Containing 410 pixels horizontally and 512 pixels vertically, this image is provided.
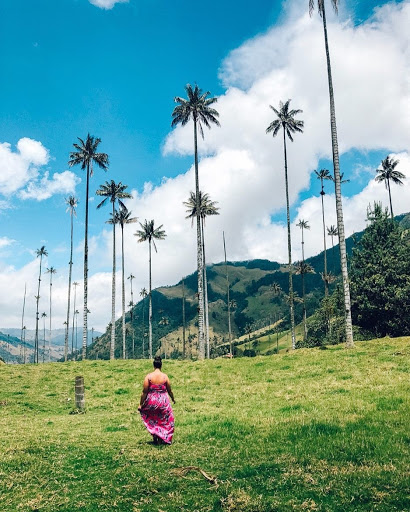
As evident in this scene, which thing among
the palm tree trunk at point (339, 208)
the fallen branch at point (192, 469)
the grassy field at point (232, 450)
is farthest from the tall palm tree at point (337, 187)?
the fallen branch at point (192, 469)

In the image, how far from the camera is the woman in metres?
10.7

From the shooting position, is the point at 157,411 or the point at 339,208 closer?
the point at 157,411

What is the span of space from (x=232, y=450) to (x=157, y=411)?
2450mm

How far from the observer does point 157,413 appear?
10.8m

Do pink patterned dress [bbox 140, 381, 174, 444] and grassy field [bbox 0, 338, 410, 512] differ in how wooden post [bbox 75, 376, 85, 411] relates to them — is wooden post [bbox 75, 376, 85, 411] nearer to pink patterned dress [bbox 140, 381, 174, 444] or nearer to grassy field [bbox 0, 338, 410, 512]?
grassy field [bbox 0, 338, 410, 512]

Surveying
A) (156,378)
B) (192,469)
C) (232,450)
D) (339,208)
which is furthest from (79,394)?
(339,208)

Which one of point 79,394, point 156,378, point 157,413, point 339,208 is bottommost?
point 79,394

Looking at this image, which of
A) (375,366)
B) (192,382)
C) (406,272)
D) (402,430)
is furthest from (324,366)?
(406,272)

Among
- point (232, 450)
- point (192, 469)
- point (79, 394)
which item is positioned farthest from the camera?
point (79, 394)

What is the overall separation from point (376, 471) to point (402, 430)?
3.09m

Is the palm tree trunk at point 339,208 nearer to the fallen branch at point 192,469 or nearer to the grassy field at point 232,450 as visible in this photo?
the grassy field at point 232,450

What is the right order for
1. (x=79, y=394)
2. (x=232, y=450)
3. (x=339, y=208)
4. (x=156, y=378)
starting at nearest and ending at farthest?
1. (x=232, y=450)
2. (x=156, y=378)
3. (x=79, y=394)
4. (x=339, y=208)

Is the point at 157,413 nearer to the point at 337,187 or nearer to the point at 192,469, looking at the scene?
the point at 192,469

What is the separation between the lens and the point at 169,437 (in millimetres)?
10711
